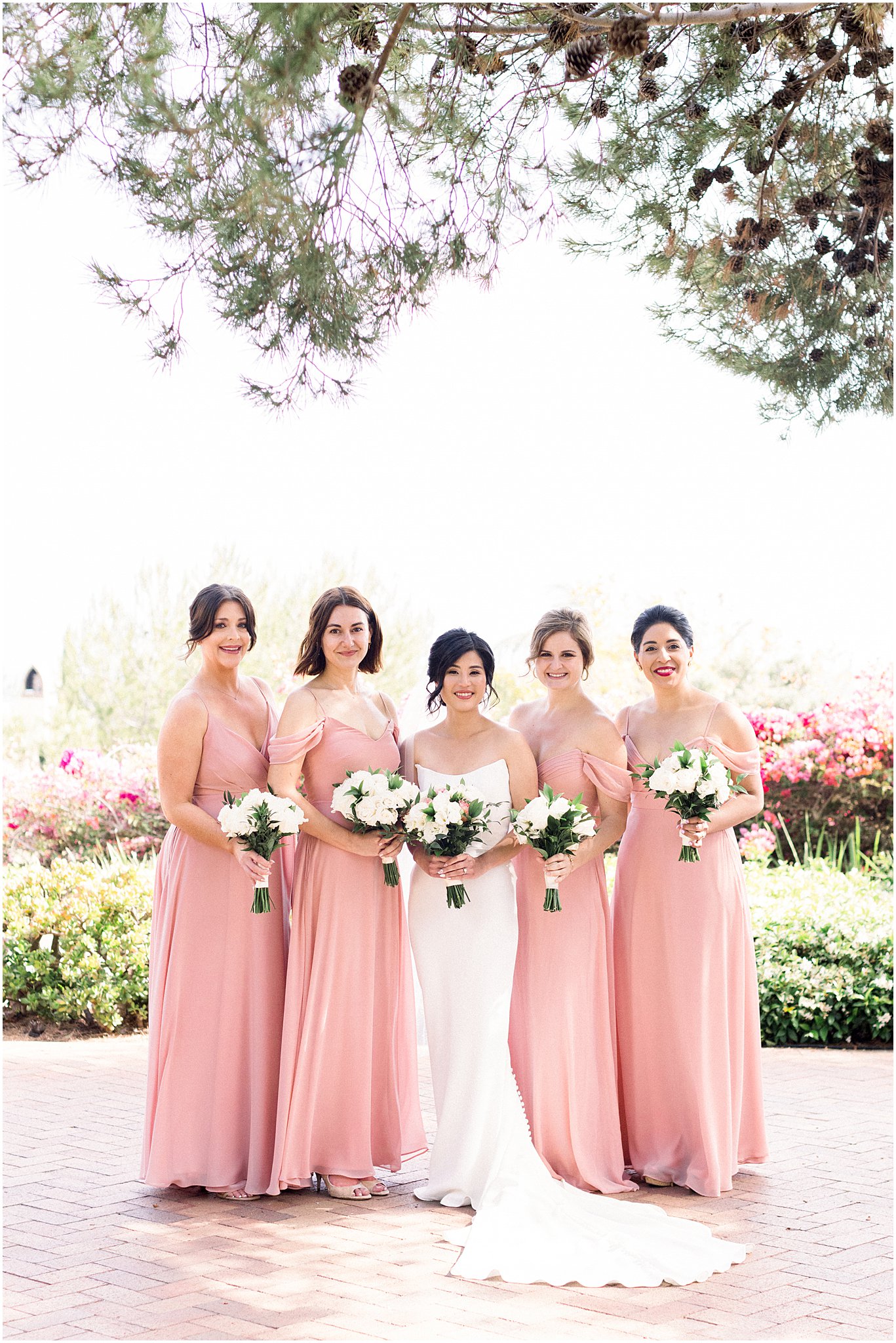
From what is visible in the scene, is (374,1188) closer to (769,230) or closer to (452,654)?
(452,654)

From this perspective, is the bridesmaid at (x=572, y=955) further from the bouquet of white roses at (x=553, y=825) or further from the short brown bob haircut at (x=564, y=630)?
the bouquet of white roses at (x=553, y=825)

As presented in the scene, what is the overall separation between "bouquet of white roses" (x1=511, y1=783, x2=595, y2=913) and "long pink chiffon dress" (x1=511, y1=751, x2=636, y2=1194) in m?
0.38

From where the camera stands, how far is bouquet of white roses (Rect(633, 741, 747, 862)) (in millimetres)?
5172

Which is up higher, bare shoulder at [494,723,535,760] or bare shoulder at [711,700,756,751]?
bare shoulder at [711,700,756,751]

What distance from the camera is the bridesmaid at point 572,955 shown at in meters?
5.35

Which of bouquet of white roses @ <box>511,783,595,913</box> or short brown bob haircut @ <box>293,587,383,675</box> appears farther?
short brown bob haircut @ <box>293,587,383,675</box>

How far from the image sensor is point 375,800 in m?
5.11

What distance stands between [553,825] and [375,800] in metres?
0.71

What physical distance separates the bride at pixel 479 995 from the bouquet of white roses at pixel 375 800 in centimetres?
25

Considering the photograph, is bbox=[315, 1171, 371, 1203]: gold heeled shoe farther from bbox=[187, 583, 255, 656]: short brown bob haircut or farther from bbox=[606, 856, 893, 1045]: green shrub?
bbox=[606, 856, 893, 1045]: green shrub

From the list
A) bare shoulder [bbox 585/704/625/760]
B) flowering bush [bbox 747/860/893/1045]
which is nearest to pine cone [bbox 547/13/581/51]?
bare shoulder [bbox 585/704/625/760]

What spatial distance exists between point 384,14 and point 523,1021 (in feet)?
13.0

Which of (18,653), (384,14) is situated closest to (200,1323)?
(384,14)

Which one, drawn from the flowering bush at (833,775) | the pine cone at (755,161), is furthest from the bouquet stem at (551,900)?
the flowering bush at (833,775)
